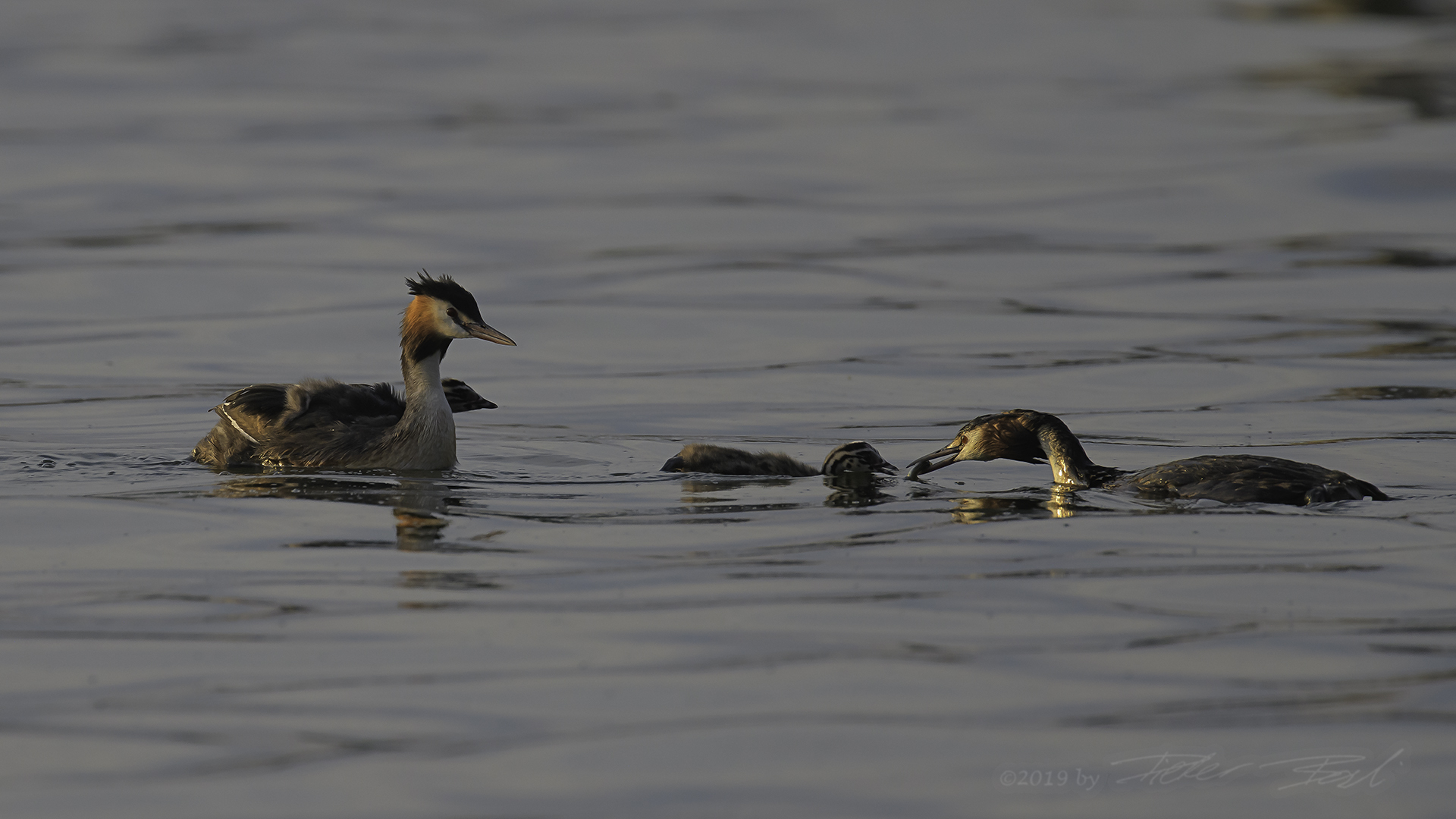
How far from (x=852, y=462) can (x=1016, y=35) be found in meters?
28.1

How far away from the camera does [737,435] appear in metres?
12.4

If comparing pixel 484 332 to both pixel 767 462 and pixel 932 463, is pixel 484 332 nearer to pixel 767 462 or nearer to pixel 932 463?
A: pixel 767 462

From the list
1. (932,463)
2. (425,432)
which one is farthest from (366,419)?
(932,463)

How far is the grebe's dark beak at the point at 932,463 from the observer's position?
10.8 m

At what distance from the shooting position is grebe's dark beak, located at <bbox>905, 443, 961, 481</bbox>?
10766 millimetres

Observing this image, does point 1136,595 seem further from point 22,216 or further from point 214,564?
point 22,216

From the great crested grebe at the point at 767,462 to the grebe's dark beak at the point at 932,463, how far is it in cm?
11

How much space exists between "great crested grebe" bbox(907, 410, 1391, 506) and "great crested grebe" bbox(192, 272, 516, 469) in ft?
8.86

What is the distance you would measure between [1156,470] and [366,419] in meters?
4.64

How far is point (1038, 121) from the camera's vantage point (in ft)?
91.5

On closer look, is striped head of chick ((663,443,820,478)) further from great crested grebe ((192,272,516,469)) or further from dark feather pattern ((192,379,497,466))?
dark feather pattern ((192,379,497,466))

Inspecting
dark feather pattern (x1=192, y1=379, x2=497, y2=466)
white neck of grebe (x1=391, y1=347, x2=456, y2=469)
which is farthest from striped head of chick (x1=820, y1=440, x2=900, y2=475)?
dark feather pattern (x1=192, y1=379, x2=497, y2=466)

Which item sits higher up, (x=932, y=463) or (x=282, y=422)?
(x=282, y=422)

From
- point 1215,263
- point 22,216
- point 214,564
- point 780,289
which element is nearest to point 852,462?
point 214,564
